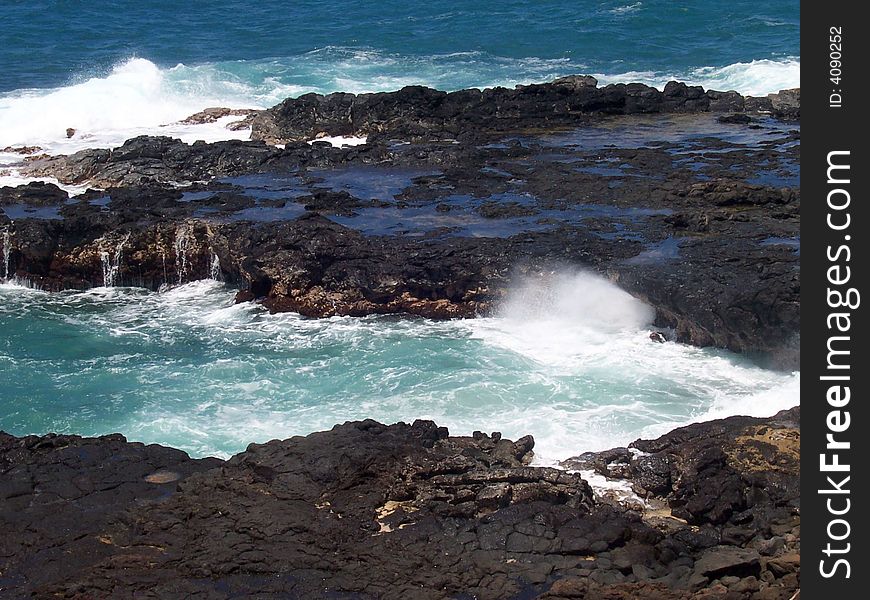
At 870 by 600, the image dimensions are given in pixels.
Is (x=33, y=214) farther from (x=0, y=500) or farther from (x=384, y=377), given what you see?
(x=0, y=500)

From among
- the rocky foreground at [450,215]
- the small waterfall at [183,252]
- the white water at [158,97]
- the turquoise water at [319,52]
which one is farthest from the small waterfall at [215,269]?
the turquoise water at [319,52]

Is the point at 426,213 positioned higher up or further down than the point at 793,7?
further down

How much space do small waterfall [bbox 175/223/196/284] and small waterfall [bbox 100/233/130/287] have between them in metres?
1.23

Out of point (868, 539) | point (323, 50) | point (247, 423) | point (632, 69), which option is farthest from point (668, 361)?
point (323, 50)

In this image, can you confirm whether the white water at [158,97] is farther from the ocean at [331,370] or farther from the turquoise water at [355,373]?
the turquoise water at [355,373]

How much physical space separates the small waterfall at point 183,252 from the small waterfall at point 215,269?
0.55 metres

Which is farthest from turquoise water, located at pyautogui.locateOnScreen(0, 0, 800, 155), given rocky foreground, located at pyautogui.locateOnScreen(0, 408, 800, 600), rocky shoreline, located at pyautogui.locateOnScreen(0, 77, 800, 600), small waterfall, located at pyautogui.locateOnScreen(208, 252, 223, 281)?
rocky foreground, located at pyautogui.locateOnScreen(0, 408, 800, 600)

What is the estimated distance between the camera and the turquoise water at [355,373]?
60.1 ft

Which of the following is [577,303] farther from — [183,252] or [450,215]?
[183,252]

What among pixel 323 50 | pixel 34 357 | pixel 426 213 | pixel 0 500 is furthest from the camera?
pixel 323 50

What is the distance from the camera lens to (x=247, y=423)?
18.4m

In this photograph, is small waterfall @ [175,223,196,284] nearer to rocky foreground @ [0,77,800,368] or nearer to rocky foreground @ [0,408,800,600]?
rocky foreground @ [0,77,800,368]

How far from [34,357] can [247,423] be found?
6012 mm

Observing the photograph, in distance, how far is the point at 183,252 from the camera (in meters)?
25.5
